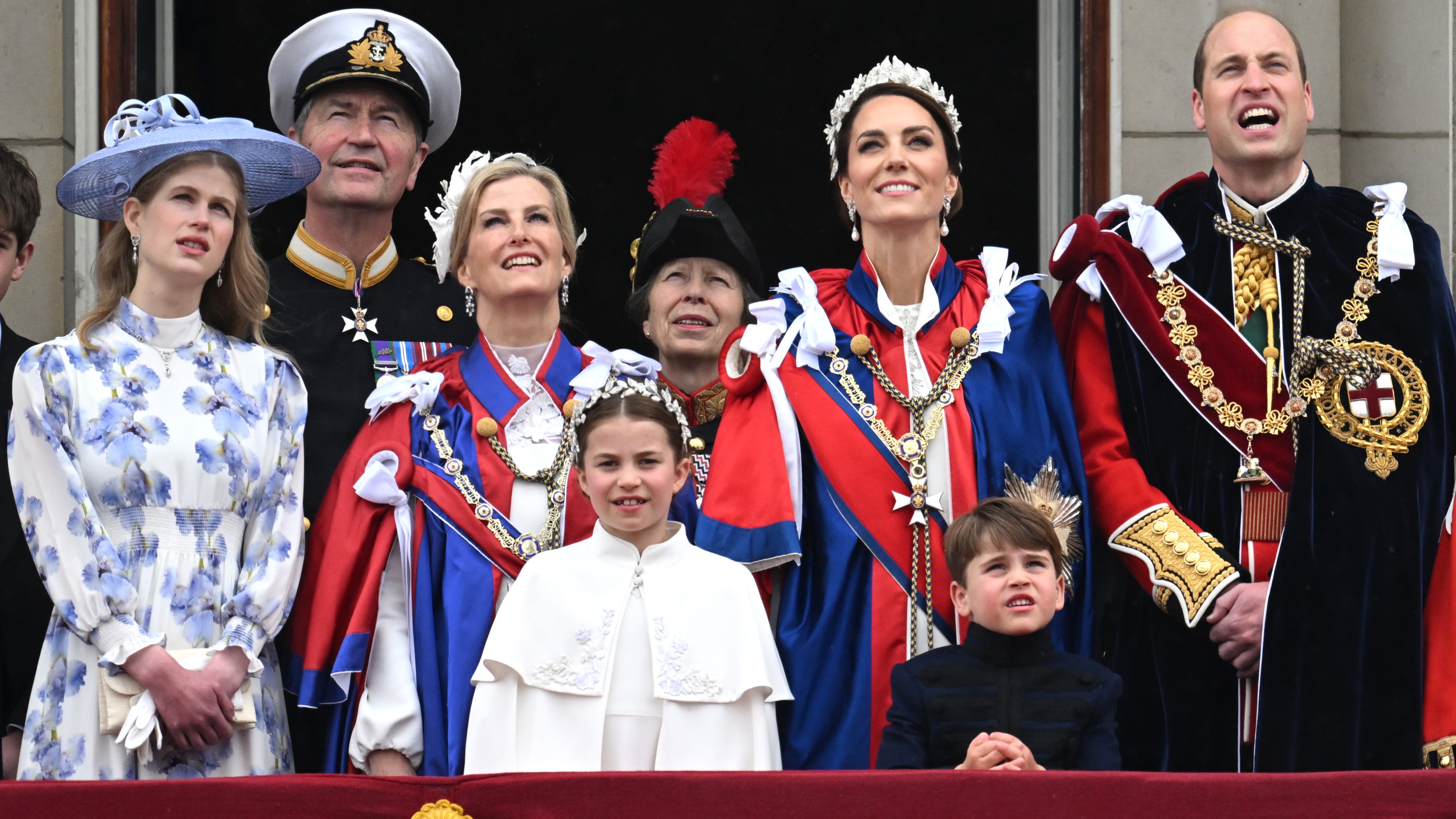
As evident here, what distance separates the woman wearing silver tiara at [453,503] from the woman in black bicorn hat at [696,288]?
0.43m

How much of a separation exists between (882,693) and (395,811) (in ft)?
3.71

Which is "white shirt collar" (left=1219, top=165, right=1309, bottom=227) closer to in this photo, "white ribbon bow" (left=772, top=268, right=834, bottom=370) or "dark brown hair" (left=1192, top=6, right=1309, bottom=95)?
"dark brown hair" (left=1192, top=6, right=1309, bottom=95)

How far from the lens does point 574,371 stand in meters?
4.00

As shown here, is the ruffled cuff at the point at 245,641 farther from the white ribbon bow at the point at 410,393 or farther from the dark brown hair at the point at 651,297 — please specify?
the dark brown hair at the point at 651,297

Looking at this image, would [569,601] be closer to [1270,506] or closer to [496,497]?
[496,497]

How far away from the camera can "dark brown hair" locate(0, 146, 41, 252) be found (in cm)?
405

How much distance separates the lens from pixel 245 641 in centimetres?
346

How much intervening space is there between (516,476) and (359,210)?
1107 millimetres

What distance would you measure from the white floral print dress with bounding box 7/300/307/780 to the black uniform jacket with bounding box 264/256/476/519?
38cm

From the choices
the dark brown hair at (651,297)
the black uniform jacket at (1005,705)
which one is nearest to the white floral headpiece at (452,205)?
the dark brown hair at (651,297)

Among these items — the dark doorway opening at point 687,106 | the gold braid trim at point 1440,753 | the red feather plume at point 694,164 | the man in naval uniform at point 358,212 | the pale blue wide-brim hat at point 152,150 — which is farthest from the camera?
the dark doorway opening at point 687,106

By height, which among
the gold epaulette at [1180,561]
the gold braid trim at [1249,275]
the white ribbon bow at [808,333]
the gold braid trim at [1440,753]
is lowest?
the gold braid trim at [1440,753]

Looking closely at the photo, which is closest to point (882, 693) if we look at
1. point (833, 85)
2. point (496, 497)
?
point (496, 497)

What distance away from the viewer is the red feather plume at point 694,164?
4.68 meters
